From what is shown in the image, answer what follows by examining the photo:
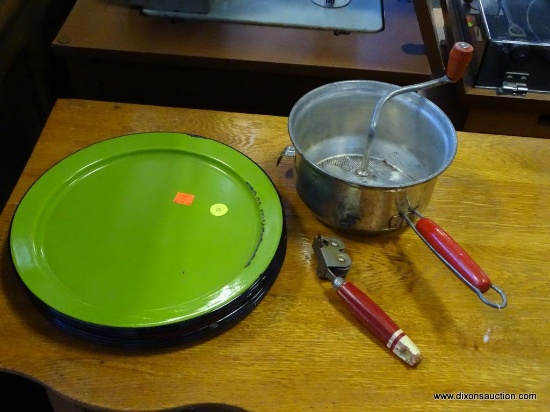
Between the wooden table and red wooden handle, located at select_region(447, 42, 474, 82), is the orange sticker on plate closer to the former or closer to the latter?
the wooden table

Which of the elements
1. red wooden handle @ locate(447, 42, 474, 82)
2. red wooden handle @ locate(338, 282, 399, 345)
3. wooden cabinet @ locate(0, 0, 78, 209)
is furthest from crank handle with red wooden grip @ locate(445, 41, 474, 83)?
wooden cabinet @ locate(0, 0, 78, 209)

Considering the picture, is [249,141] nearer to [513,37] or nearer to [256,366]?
[256,366]

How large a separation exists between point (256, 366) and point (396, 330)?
15cm

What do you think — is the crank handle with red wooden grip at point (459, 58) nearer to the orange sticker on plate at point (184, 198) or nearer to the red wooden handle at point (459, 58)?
the red wooden handle at point (459, 58)

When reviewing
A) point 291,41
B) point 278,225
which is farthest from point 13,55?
point 278,225

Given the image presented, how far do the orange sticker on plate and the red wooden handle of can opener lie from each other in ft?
0.88

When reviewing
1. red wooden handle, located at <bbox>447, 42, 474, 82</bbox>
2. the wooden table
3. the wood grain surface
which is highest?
red wooden handle, located at <bbox>447, 42, 474, 82</bbox>

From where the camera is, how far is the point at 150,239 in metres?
0.66

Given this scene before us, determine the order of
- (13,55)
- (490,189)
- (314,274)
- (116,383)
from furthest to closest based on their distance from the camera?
(13,55), (490,189), (314,274), (116,383)

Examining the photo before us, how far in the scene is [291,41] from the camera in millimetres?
1018

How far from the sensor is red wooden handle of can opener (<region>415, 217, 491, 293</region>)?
1.94 feet

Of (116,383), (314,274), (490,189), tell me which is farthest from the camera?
(490,189)

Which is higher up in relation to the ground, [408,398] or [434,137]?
[434,137]

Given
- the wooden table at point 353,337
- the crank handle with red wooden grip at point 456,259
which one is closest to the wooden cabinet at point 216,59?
the wooden table at point 353,337
